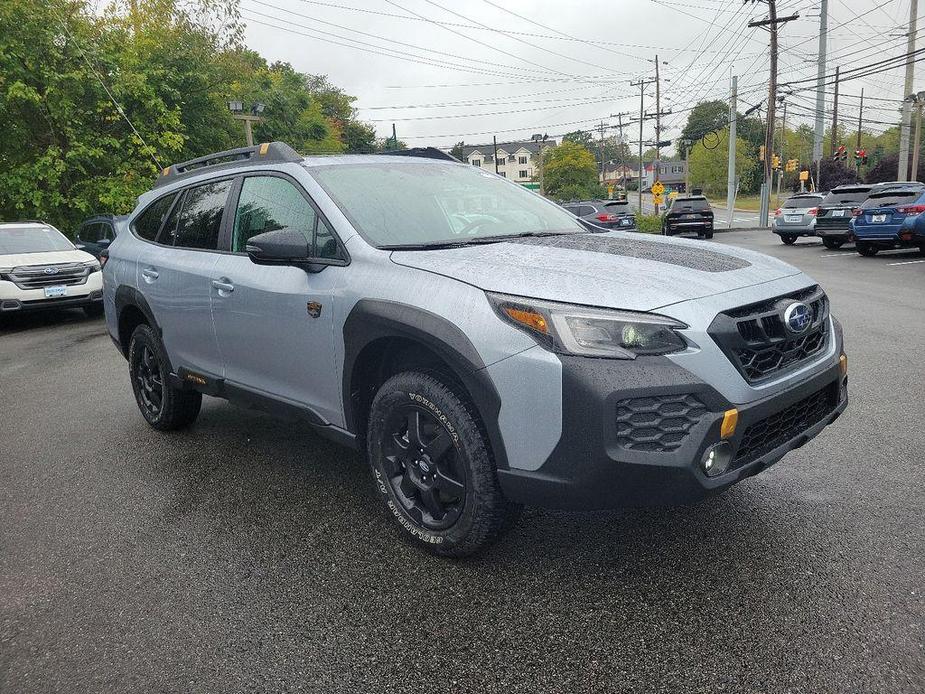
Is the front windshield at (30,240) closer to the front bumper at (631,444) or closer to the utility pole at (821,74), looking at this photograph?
the front bumper at (631,444)

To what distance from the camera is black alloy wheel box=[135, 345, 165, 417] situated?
499 cm

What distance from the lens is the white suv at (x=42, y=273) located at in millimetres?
10742

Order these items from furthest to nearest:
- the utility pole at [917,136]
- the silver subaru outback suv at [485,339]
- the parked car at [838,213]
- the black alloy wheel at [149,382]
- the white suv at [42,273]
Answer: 1. the utility pole at [917,136]
2. the parked car at [838,213]
3. the white suv at [42,273]
4. the black alloy wheel at [149,382]
5. the silver subaru outback suv at [485,339]

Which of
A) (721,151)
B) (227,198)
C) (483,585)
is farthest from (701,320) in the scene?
(721,151)

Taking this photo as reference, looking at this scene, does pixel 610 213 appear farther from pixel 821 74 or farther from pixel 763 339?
pixel 763 339

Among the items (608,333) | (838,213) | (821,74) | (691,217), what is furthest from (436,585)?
(821,74)

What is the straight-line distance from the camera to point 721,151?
3718 inches

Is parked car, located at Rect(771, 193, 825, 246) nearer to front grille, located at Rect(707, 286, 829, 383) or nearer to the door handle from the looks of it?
front grille, located at Rect(707, 286, 829, 383)

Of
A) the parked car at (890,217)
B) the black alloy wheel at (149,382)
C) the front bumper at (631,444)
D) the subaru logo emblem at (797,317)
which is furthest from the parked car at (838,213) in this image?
the front bumper at (631,444)

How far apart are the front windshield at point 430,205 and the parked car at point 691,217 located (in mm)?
24795

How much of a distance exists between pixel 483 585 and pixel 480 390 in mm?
821

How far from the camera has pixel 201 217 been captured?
4402 mm

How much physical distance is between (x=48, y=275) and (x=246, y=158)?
838cm

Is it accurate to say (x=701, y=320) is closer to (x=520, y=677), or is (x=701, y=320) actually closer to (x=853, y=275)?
(x=520, y=677)
